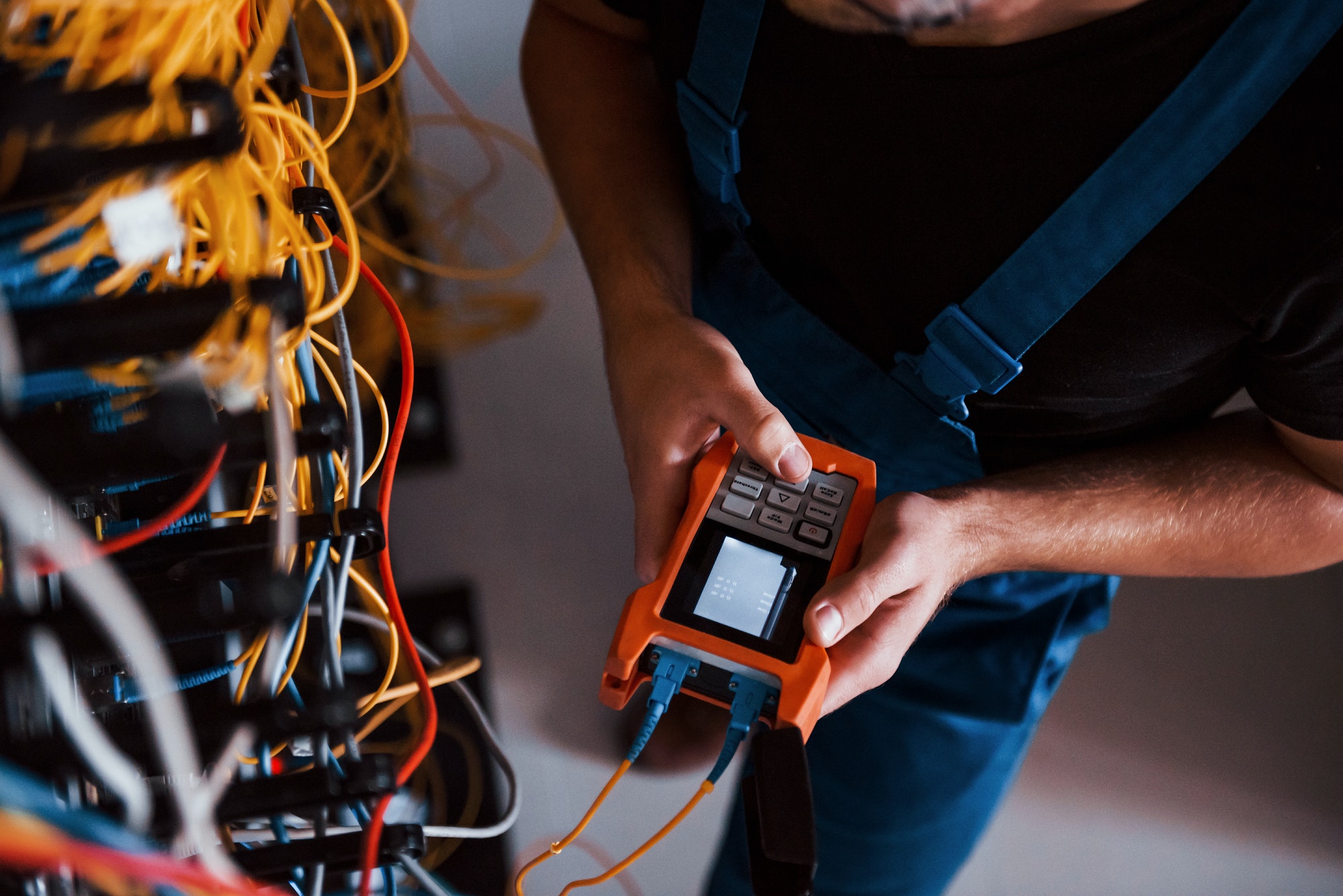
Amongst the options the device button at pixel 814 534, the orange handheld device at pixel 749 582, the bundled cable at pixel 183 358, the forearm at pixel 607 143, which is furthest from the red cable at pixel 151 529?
the forearm at pixel 607 143

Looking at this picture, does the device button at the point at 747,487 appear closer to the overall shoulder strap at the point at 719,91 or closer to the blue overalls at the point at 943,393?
the blue overalls at the point at 943,393

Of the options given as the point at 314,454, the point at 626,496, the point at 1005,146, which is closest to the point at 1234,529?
the point at 1005,146

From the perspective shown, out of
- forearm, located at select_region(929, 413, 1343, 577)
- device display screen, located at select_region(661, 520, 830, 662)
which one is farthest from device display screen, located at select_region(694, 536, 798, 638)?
forearm, located at select_region(929, 413, 1343, 577)

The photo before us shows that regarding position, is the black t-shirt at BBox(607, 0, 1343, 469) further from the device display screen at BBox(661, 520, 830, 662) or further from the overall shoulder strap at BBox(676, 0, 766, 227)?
the device display screen at BBox(661, 520, 830, 662)

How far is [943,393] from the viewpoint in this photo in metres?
0.69

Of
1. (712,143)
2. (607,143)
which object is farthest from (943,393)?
(607,143)

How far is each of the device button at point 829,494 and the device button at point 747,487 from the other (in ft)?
0.13

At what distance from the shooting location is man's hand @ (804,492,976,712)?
1.86 ft

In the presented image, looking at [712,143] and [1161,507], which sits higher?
[712,143]

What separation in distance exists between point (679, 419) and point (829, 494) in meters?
0.12

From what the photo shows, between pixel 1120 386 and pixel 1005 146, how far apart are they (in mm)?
200

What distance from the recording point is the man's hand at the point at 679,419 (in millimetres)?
621

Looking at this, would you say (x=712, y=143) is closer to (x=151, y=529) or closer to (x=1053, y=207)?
(x=1053, y=207)

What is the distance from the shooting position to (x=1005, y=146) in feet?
2.06
